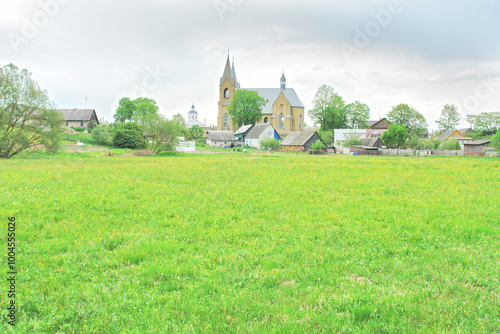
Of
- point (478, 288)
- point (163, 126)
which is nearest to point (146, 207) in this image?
point (478, 288)

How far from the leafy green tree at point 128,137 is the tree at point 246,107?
45.3m

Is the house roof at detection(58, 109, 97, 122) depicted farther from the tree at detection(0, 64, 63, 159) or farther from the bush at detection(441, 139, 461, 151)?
the bush at detection(441, 139, 461, 151)

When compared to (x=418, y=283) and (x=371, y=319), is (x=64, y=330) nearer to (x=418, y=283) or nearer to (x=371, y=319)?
(x=371, y=319)

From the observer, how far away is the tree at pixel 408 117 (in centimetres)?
11440

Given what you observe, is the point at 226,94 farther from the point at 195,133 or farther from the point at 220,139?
the point at 195,133

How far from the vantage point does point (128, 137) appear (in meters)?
75.2

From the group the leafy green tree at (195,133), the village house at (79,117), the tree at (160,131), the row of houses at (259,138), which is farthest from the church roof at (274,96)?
the tree at (160,131)

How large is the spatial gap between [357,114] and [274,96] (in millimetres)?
34727

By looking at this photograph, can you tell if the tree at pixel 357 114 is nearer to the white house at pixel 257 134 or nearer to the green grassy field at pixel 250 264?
the white house at pixel 257 134

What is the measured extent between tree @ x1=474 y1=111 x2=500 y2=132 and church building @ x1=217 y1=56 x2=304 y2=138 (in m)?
66.7

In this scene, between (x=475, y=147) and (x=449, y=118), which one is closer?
(x=475, y=147)

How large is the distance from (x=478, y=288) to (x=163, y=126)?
63.6 m

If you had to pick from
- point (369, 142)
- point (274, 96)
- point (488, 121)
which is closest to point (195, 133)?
point (274, 96)

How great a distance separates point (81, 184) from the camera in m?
15.6
